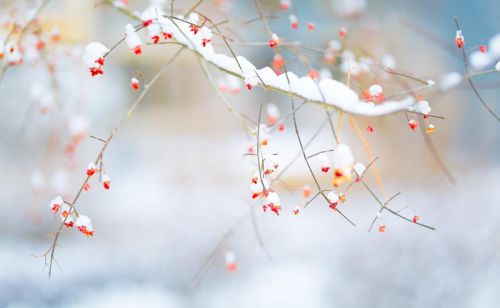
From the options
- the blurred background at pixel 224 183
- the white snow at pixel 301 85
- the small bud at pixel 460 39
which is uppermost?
the blurred background at pixel 224 183

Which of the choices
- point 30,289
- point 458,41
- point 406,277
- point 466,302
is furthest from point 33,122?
point 458,41

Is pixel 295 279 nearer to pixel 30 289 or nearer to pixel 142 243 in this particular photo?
pixel 142 243

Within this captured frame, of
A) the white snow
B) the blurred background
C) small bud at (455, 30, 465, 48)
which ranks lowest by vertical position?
the white snow

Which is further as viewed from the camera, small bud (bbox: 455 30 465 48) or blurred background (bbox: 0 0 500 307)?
blurred background (bbox: 0 0 500 307)

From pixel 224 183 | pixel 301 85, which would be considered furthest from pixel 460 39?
pixel 224 183

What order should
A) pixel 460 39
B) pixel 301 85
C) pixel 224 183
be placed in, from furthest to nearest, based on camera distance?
1. pixel 224 183
2. pixel 460 39
3. pixel 301 85

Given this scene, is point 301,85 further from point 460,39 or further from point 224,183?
point 224,183

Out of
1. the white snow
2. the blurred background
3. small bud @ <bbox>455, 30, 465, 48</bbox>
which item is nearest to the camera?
the white snow

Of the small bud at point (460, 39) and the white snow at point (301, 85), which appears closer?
the white snow at point (301, 85)

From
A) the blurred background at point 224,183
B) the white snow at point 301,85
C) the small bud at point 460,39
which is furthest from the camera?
the blurred background at point 224,183
